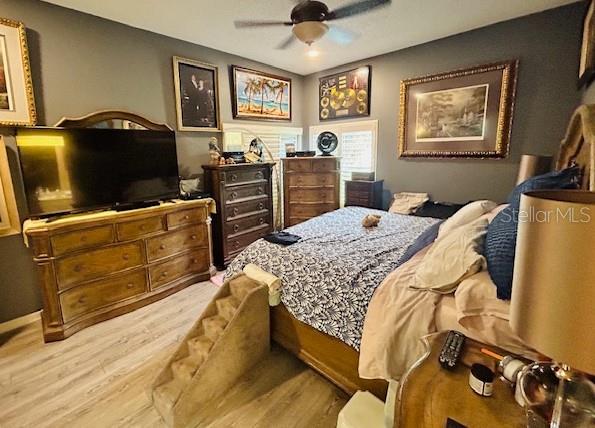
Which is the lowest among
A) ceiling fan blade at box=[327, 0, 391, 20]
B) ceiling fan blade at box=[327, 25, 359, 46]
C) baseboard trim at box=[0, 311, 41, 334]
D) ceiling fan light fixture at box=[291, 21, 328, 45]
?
baseboard trim at box=[0, 311, 41, 334]

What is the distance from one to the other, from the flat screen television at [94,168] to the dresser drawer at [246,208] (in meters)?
0.67

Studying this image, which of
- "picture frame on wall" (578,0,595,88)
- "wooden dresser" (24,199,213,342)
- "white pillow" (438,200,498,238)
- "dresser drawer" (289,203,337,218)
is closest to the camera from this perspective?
"white pillow" (438,200,498,238)

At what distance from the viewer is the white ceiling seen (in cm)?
248

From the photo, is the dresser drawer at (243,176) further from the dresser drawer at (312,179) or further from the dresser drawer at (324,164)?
the dresser drawer at (324,164)

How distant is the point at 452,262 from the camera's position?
133 centimetres

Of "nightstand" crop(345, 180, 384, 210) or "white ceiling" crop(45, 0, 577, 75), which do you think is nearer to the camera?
"white ceiling" crop(45, 0, 577, 75)

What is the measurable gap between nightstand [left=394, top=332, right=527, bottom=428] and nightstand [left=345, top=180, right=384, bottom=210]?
298 cm

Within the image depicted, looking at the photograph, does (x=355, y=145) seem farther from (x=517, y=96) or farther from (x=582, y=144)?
(x=582, y=144)

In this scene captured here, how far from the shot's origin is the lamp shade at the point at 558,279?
0.53 m

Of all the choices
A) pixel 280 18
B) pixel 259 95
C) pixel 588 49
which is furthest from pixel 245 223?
pixel 588 49

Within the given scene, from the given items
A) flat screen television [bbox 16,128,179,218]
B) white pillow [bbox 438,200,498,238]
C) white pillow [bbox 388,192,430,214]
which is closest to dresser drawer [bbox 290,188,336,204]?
white pillow [bbox 388,192,430,214]

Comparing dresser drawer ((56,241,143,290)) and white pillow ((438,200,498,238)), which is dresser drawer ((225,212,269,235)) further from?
white pillow ((438,200,498,238))

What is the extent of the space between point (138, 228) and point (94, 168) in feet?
2.13

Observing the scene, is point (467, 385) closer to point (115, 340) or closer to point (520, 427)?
point (520, 427)
